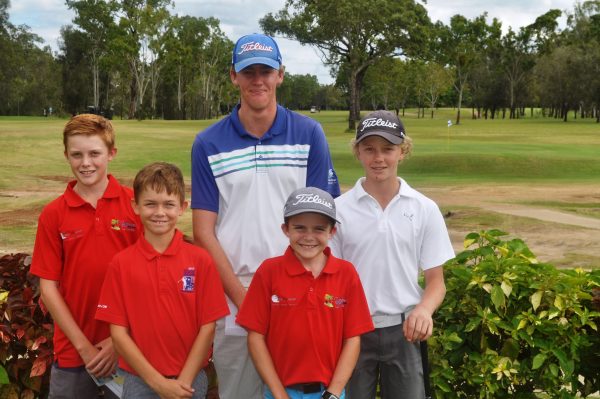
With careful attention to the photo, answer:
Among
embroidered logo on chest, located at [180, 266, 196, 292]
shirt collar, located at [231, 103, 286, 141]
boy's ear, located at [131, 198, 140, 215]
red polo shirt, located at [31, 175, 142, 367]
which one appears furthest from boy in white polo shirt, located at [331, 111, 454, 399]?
red polo shirt, located at [31, 175, 142, 367]

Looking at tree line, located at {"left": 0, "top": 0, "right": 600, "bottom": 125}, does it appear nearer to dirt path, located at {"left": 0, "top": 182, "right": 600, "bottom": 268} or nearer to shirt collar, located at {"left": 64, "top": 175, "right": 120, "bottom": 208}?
dirt path, located at {"left": 0, "top": 182, "right": 600, "bottom": 268}

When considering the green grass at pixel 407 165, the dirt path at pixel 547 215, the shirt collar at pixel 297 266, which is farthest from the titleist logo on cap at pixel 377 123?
the dirt path at pixel 547 215

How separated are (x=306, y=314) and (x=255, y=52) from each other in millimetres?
1271

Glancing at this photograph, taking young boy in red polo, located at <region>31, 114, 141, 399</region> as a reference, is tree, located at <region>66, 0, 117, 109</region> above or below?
above

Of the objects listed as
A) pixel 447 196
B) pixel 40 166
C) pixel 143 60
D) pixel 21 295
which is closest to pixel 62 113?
pixel 143 60

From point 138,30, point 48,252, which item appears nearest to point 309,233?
point 48,252

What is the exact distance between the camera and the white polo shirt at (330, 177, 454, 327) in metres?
3.33

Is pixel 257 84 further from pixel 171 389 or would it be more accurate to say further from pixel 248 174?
pixel 171 389

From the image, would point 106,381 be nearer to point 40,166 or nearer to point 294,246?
point 294,246

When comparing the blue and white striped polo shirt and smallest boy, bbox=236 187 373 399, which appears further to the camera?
the blue and white striped polo shirt

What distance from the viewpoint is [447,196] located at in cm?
1659

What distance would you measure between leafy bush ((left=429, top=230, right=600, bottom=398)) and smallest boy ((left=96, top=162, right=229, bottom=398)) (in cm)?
120

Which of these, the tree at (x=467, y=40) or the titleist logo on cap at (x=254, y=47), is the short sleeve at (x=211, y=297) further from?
the tree at (x=467, y=40)

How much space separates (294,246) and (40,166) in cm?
2224
